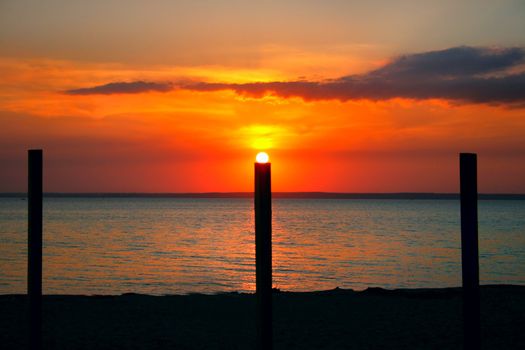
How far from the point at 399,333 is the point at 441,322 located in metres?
1.65

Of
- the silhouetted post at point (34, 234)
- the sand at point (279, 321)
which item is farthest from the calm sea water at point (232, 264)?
the silhouetted post at point (34, 234)

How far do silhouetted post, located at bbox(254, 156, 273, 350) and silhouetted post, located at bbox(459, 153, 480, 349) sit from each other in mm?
2121

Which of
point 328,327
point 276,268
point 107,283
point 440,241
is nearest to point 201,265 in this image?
point 276,268

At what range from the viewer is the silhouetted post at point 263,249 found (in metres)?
6.84

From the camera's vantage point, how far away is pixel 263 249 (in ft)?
22.5

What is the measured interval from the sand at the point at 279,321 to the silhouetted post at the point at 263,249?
522 cm

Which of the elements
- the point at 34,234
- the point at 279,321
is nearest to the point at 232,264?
the point at 279,321

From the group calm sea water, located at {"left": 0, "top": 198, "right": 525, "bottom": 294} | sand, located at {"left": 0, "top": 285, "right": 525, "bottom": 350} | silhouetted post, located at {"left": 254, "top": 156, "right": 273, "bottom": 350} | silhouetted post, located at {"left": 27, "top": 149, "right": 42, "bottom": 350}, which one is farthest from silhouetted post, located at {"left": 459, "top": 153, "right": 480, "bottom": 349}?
calm sea water, located at {"left": 0, "top": 198, "right": 525, "bottom": 294}

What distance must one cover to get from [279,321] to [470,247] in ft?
27.5

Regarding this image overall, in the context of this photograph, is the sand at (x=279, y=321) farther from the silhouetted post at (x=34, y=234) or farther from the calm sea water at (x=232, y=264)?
the calm sea water at (x=232, y=264)

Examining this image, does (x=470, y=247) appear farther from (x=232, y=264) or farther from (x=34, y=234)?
(x=232, y=264)

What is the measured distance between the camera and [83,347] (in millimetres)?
11500

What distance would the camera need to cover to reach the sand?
39.8 feet

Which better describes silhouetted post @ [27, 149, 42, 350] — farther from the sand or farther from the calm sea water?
the calm sea water
